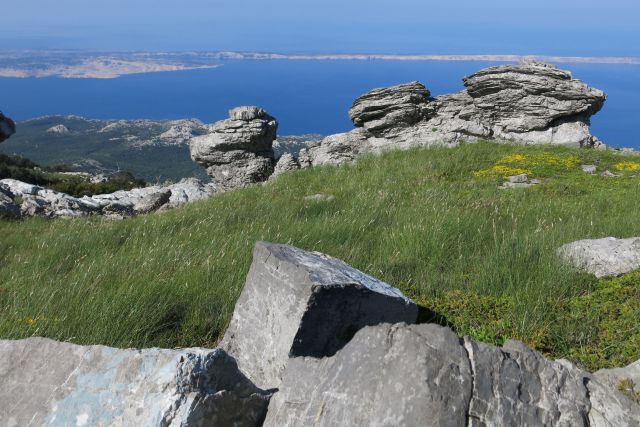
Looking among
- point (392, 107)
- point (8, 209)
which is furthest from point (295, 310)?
point (392, 107)

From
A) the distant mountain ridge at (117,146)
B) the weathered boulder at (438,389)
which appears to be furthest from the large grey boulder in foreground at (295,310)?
the distant mountain ridge at (117,146)

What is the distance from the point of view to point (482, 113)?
2481 cm

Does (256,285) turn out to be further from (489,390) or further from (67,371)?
(489,390)

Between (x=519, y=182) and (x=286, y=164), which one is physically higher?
(x=519, y=182)

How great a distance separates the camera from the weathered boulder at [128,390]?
282 cm

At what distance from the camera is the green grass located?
4.97 meters

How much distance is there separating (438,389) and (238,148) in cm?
2220

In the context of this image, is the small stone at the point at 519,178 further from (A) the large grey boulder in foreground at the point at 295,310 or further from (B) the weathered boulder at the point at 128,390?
(B) the weathered boulder at the point at 128,390

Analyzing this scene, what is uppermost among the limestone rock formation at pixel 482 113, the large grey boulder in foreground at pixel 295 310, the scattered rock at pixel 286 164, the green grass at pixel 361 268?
the large grey boulder in foreground at pixel 295 310

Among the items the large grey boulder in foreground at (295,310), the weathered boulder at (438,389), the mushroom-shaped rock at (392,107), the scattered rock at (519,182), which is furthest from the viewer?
the mushroom-shaped rock at (392,107)

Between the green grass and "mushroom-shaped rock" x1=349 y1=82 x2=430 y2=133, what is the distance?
13.3 metres

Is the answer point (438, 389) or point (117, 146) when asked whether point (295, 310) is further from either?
point (117, 146)

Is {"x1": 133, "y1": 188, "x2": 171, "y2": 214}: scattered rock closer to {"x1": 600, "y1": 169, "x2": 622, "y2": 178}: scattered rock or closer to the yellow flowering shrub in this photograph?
the yellow flowering shrub

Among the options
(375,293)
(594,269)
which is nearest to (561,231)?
(594,269)
